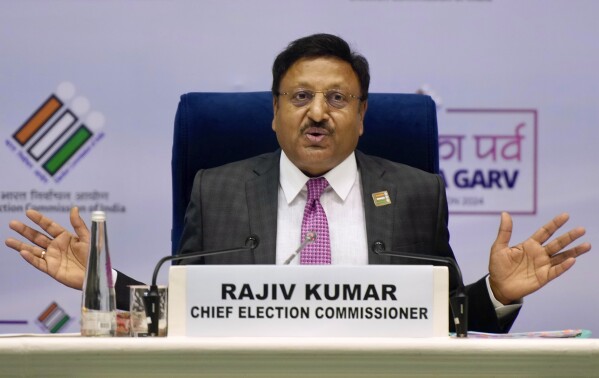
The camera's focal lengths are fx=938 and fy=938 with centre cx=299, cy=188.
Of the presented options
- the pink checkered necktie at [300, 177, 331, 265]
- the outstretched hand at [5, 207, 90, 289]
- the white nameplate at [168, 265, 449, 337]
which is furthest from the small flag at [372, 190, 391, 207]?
the white nameplate at [168, 265, 449, 337]

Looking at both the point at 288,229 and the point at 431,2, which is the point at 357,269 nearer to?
the point at 288,229

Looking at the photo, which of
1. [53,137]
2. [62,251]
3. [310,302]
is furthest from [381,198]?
[53,137]

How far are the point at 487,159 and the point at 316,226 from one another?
1.29 meters

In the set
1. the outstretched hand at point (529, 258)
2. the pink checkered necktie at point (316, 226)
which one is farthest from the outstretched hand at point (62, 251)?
the outstretched hand at point (529, 258)

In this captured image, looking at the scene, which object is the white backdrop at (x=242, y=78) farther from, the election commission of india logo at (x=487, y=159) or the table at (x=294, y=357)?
the table at (x=294, y=357)

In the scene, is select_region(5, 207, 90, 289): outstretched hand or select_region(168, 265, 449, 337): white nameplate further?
select_region(5, 207, 90, 289): outstretched hand

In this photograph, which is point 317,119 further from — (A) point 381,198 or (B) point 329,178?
(A) point 381,198

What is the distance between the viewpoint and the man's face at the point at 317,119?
7.77 ft

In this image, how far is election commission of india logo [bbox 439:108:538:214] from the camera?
3.40 meters

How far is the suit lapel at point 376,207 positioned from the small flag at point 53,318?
1467mm

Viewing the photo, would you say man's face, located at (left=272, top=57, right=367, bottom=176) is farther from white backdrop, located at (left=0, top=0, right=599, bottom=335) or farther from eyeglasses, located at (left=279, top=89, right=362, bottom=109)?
white backdrop, located at (left=0, top=0, right=599, bottom=335)

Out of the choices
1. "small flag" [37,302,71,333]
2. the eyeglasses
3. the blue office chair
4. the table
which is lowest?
"small flag" [37,302,71,333]

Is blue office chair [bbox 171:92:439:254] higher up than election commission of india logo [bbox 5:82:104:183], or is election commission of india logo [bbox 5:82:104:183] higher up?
election commission of india logo [bbox 5:82:104:183]

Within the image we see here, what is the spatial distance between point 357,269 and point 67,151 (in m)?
2.28
